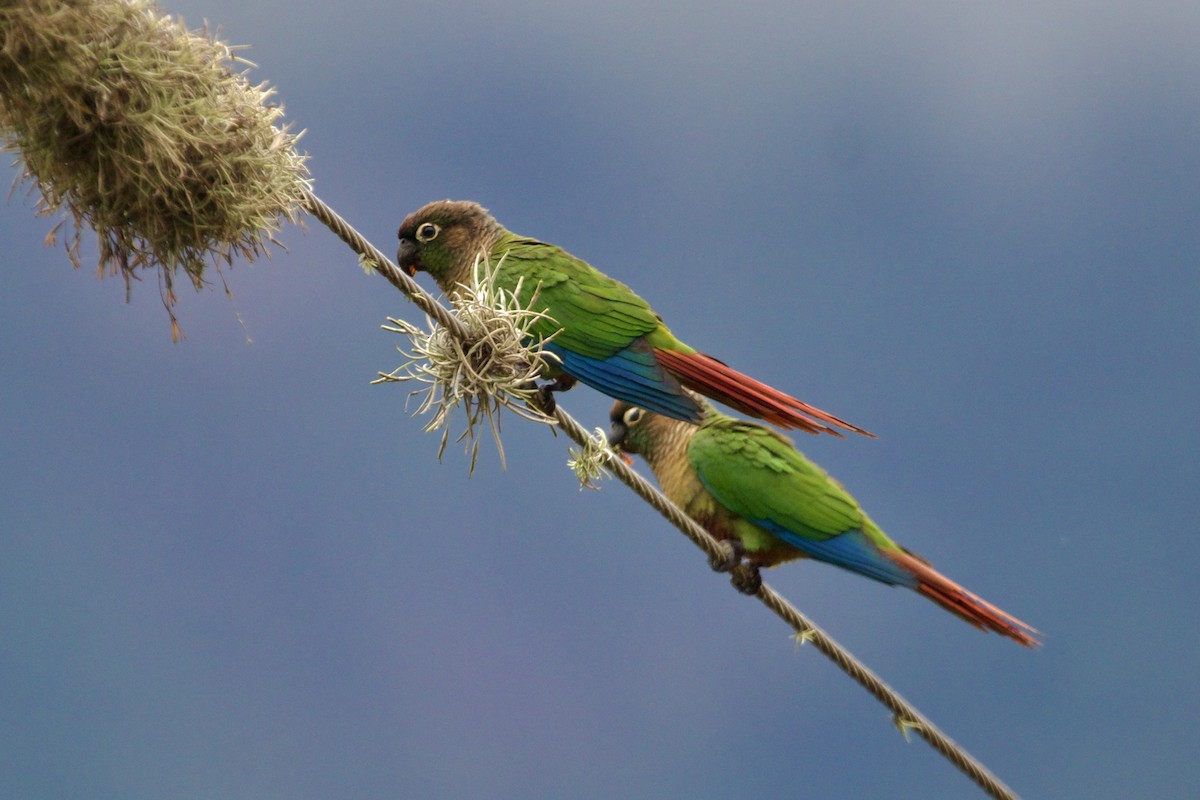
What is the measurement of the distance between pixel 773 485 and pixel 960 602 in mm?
665

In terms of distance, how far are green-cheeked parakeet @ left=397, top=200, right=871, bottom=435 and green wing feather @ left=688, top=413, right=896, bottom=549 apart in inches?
20.9

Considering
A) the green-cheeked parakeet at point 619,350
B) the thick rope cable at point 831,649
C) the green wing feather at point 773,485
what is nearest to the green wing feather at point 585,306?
the green-cheeked parakeet at point 619,350

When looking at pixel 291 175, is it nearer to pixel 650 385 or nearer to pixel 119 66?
pixel 119 66

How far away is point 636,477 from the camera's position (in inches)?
110

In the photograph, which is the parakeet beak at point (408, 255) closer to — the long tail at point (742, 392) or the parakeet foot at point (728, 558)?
the long tail at point (742, 392)

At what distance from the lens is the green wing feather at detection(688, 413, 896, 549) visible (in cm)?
342

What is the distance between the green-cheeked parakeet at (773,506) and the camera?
3352 mm

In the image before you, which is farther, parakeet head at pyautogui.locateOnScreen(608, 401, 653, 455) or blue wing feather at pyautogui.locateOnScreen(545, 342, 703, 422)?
parakeet head at pyautogui.locateOnScreen(608, 401, 653, 455)

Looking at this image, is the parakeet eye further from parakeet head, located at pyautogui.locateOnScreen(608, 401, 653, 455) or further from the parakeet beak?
parakeet head, located at pyautogui.locateOnScreen(608, 401, 653, 455)

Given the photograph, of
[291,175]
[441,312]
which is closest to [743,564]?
[441,312]

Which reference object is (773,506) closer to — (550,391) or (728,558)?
(728,558)

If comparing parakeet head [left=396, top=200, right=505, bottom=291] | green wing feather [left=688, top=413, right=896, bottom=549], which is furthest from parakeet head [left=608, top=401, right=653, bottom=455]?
parakeet head [left=396, top=200, right=505, bottom=291]

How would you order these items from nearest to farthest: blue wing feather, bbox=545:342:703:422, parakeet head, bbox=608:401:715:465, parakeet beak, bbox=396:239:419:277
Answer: blue wing feather, bbox=545:342:703:422 < parakeet beak, bbox=396:239:419:277 < parakeet head, bbox=608:401:715:465

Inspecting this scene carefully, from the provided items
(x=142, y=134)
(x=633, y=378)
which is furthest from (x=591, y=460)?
(x=142, y=134)
